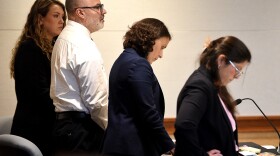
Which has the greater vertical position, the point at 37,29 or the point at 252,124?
the point at 37,29

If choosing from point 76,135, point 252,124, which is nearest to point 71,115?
point 76,135

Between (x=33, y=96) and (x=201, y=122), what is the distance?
1070mm

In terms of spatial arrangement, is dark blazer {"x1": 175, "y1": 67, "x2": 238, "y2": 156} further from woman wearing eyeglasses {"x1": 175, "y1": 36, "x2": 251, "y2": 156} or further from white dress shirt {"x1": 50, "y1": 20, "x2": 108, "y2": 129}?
white dress shirt {"x1": 50, "y1": 20, "x2": 108, "y2": 129}

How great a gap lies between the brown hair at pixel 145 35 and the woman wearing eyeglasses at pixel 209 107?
30 cm

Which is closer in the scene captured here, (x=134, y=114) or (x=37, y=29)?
(x=134, y=114)

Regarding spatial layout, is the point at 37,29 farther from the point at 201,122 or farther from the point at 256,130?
the point at 256,130

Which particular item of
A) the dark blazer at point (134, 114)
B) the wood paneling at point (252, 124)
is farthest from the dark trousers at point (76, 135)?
the wood paneling at point (252, 124)

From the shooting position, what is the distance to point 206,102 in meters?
1.51

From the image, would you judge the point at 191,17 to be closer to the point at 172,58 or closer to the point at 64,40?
the point at 172,58

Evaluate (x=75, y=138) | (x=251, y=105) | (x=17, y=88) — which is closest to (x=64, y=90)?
(x=75, y=138)

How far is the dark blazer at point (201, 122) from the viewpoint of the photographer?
1.47m

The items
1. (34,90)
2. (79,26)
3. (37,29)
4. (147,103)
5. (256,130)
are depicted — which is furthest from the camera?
(256,130)

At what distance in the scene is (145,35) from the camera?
1.84m

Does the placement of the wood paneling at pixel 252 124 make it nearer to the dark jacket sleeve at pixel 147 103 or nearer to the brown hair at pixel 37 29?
the dark jacket sleeve at pixel 147 103
